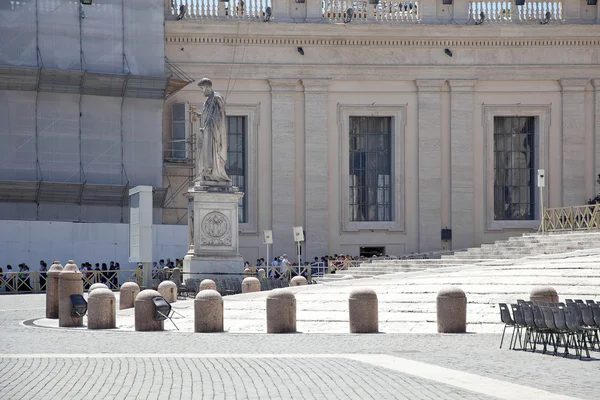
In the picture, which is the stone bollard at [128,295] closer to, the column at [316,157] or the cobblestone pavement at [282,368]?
the cobblestone pavement at [282,368]

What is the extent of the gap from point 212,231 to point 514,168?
2070 cm

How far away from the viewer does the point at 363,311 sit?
22.3m

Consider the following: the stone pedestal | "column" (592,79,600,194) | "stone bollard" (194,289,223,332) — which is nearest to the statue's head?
the stone pedestal

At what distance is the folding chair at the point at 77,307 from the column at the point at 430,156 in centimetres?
2665

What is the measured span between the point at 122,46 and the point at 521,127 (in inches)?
645

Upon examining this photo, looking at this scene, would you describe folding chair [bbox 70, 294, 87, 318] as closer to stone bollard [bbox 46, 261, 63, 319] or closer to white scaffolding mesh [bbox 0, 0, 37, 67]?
stone bollard [bbox 46, 261, 63, 319]

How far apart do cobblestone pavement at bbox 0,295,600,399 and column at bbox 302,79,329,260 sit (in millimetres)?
27434

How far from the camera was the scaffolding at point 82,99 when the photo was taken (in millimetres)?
46594

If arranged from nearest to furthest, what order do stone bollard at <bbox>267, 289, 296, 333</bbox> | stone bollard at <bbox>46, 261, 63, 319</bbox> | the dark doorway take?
stone bollard at <bbox>267, 289, 296, 333</bbox>
stone bollard at <bbox>46, 261, 63, 319</bbox>
the dark doorway

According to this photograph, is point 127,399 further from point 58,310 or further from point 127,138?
point 127,138

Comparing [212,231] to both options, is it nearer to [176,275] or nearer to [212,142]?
[176,275]

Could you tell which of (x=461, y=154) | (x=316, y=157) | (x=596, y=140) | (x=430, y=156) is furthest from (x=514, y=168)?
(x=316, y=157)

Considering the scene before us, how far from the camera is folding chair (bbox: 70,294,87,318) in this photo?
82.2 feet

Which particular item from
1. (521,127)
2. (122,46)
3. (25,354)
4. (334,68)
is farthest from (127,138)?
(25,354)
